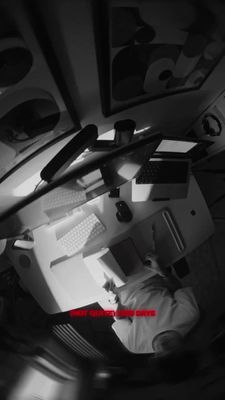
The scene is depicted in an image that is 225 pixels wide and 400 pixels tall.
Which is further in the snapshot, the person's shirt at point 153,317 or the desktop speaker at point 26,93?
the person's shirt at point 153,317

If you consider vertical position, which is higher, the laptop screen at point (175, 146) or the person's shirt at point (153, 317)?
the laptop screen at point (175, 146)

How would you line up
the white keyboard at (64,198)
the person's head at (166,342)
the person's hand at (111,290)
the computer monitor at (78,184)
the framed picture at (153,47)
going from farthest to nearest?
the person's hand at (111,290) → the person's head at (166,342) → the white keyboard at (64,198) → the framed picture at (153,47) → the computer monitor at (78,184)

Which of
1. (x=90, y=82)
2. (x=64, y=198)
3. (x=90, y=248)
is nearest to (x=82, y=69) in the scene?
(x=90, y=82)

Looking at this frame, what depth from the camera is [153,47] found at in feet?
3.83

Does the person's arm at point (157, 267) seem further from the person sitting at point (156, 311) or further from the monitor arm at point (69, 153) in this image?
the monitor arm at point (69, 153)

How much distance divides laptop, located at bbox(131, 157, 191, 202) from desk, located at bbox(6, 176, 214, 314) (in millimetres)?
33

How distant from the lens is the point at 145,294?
152 cm

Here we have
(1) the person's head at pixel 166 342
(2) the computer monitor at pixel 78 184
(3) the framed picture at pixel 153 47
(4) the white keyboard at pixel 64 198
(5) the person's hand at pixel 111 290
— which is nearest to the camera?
(2) the computer monitor at pixel 78 184

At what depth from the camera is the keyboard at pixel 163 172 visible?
4.94ft

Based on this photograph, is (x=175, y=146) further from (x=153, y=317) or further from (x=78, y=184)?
(x=153, y=317)

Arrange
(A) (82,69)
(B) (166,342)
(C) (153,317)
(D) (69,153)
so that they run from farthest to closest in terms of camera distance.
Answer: (C) (153,317) → (B) (166,342) → (A) (82,69) → (D) (69,153)

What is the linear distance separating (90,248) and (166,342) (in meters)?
0.55

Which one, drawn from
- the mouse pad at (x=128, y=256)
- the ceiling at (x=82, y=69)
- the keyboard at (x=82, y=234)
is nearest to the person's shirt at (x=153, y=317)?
the mouse pad at (x=128, y=256)

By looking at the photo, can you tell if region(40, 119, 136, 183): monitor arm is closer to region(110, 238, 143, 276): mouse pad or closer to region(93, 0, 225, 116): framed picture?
region(93, 0, 225, 116): framed picture
